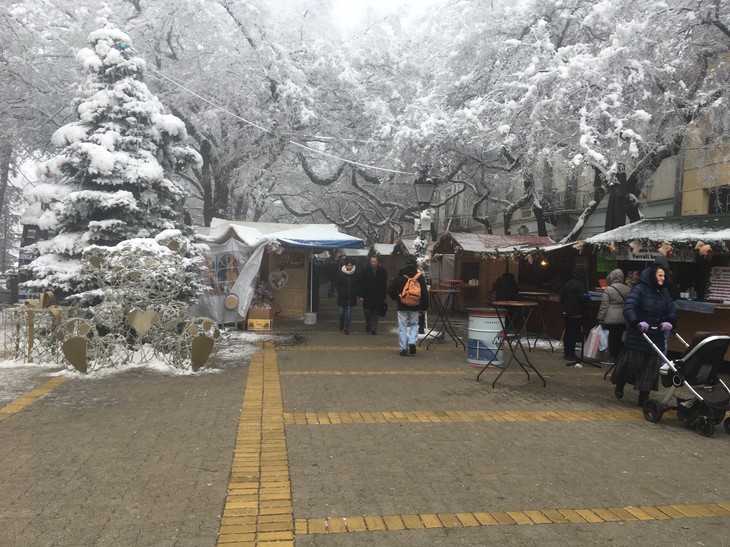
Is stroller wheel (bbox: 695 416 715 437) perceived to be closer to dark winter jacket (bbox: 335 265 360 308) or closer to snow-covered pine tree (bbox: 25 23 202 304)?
dark winter jacket (bbox: 335 265 360 308)

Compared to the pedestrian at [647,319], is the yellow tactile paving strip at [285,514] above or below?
below

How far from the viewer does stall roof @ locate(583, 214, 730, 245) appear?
8.84 metres

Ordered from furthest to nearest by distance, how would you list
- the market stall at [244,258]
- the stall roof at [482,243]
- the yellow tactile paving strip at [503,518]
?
the stall roof at [482,243], the market stall at [244,258], the yellow tactile paving strip at [503,518]

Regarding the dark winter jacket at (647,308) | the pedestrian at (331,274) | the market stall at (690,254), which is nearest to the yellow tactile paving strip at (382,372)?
the dark winter jacket at (647,308)

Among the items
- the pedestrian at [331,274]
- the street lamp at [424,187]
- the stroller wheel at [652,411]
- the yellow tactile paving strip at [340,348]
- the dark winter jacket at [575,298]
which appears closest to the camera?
the stroller wheel at [652,411]

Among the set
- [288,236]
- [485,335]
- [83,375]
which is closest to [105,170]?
[83,375]

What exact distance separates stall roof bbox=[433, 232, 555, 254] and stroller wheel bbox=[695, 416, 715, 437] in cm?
836

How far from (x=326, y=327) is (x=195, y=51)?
→ 928 cm

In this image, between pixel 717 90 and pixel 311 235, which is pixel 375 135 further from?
pixel 717 90

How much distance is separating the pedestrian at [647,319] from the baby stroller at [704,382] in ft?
1.51

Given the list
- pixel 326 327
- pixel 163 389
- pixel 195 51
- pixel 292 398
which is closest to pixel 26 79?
pixel 195 51

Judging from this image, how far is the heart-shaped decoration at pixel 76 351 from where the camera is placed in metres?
7.37

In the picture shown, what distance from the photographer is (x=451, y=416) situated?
5949 millimetres

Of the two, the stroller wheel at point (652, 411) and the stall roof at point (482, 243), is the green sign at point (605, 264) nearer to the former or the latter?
the stall roof at point (482, 243)
